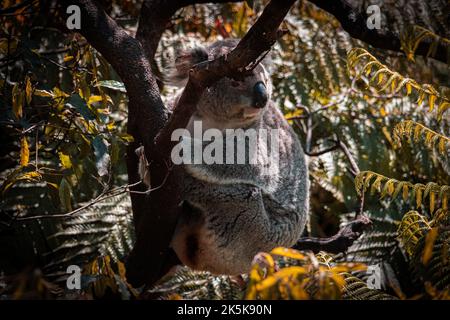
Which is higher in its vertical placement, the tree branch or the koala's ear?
the koala's ear

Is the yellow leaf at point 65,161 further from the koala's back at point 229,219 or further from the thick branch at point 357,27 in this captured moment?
the thick branch at point 357,27

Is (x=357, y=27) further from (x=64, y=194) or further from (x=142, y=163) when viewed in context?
(x=64, y=194)

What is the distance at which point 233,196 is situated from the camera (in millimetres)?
4375

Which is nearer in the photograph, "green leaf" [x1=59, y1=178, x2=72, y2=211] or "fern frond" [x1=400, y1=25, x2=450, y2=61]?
"green leaf" [x1=59, y1=178, x2=72, y2=211]

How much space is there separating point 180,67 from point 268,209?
58.5 inches

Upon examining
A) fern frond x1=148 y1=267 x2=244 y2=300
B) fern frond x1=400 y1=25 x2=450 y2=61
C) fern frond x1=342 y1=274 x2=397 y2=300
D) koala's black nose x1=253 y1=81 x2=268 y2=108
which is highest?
fern frond x1=400 y1=25 x2=450 y2=61

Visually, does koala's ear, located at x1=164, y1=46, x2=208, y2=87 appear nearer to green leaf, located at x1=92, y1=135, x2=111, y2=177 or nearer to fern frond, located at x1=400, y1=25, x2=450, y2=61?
green leaf, located at x1=92, y1=135, x2=111, y2=177

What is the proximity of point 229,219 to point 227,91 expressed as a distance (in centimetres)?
111

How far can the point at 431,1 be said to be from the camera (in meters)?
5.66

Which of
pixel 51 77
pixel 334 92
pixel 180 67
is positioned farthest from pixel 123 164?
pixel 334 92

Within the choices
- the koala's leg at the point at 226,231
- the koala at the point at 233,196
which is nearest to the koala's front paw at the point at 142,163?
the koala at the point at 233,196

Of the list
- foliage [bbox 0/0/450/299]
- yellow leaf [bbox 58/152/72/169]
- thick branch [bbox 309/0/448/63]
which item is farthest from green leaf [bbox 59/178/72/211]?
thick branch [bbox 309/0/448/63]

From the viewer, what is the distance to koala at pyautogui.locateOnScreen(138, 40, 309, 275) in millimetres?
4320

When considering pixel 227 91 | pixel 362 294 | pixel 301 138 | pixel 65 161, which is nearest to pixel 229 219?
pixel 227 91
